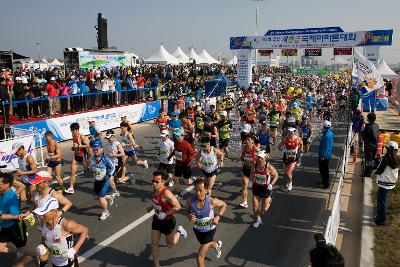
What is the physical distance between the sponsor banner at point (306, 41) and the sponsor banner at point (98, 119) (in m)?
11.2

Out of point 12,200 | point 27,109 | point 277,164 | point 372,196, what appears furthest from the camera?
point 27,109

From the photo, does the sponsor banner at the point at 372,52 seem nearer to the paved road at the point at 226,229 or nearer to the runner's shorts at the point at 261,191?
the paved road at the point at 226,229

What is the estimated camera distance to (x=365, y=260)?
6.33m

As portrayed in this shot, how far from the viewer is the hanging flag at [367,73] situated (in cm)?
1266

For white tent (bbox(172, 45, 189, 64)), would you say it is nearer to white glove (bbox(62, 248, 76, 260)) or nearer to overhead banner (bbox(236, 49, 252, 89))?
overhead banner (bbox(236, 49, 252, 89))

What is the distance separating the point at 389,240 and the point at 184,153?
197 inches

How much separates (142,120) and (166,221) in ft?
56.0

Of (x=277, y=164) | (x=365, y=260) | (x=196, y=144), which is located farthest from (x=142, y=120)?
(x=365, y=260)

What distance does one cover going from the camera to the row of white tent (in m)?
45.4

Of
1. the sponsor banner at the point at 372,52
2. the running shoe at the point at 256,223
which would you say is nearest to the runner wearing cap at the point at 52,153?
the running shoe at the point at 256,223

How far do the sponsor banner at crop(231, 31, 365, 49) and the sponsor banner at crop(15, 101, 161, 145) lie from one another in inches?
440

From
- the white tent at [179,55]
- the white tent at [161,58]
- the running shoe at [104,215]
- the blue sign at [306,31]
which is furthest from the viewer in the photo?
the white tent at [179,55]

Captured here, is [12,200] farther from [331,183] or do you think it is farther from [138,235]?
[331,183]

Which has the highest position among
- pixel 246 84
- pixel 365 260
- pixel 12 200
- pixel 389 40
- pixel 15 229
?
pixel 389 40
